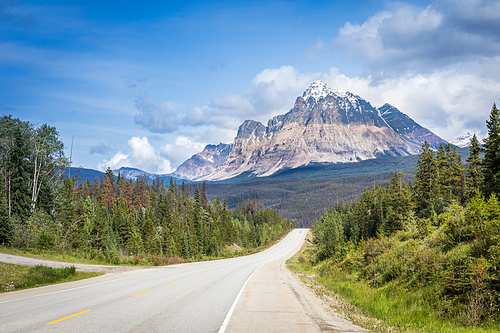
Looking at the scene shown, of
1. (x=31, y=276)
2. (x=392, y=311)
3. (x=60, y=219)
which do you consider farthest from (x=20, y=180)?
(x=392, y=311)

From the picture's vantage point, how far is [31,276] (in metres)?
13.8

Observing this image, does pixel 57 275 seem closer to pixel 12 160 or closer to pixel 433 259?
pixel 433 259

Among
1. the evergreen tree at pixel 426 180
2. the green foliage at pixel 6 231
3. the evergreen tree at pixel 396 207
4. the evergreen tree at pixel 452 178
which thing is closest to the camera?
the green foliage at pixel 6 231

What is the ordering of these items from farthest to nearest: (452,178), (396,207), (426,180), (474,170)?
(396,207)
(426,180)
(474,170)
(452,178)

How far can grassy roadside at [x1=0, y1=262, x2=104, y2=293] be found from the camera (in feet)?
40.4

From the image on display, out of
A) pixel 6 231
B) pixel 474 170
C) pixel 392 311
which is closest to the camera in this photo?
pixel 392 311

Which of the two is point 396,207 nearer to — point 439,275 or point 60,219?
point 439,275

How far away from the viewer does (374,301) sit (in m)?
11.0

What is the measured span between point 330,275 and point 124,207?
5621 centimetres

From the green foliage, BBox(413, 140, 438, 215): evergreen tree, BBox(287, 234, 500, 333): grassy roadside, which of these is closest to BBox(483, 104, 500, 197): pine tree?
BBox(413, 140, 438, 215): evergreen tree

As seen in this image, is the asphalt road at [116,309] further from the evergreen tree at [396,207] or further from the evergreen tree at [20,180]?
the evergreen tree at [396,207]

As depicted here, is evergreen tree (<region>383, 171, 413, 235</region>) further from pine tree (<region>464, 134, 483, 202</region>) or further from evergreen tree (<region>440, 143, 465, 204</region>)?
pine tree (<region>464, 134, 483, 202</region>)

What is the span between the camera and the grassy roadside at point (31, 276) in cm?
1232

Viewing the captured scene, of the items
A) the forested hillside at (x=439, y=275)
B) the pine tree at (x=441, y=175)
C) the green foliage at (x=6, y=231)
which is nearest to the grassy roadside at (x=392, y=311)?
the forested hillside at (x=439, y=275)
